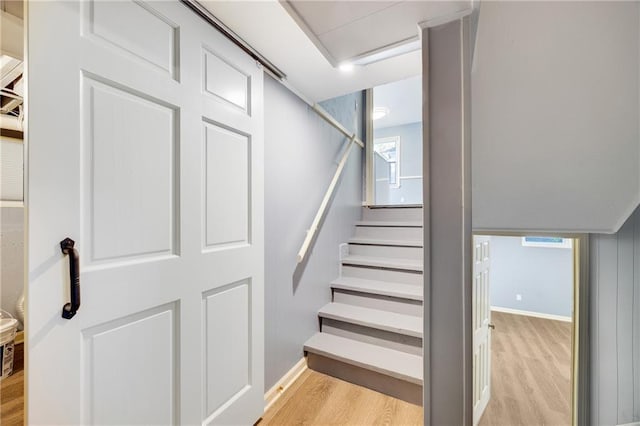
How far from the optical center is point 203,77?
1.11m

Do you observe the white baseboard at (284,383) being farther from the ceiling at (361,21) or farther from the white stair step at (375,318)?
the ceiling at (361,21)

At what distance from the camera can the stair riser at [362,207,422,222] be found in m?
2.83

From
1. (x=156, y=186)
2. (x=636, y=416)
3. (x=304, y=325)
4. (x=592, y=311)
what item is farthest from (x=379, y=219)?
(x=156, y=186)

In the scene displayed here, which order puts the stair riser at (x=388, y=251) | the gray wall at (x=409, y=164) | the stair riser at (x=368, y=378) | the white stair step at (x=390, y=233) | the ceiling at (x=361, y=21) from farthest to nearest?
the gray wall at (x=409, y=164)
the white stair step at (x=390, y=233)
the stair riser at (x=388, y=251)
the stair riser at (x=368, y=378)
the ceiling at (x=361, y=21)

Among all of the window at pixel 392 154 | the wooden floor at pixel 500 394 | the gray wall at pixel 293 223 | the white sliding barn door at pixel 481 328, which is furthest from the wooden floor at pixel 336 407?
the window at pixel 392 154

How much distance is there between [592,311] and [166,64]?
1.94m

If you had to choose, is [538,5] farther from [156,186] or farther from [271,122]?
[156,186]

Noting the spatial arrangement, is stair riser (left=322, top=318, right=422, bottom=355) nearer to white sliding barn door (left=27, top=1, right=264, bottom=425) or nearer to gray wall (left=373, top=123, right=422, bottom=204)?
white sliding barn door (left=27, top=1, right=264, bottom=425)

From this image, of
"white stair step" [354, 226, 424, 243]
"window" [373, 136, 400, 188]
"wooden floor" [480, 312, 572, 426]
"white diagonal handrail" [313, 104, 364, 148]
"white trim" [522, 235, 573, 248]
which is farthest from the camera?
"window" [373, 136, 400, 188]

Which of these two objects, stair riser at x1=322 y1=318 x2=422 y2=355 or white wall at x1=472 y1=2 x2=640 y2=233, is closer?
white wall at x1=472 y1=2 x2=640 y2=233

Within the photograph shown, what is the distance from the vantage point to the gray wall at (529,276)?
124 cm

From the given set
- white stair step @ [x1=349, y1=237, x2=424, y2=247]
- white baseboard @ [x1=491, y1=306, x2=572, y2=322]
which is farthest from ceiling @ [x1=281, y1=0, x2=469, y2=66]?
white stair step @ [x1=349, y1=237, x2=424, y2=247]

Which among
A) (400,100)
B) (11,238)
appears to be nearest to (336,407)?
(11,238)

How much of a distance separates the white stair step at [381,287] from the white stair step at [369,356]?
0.40m
